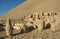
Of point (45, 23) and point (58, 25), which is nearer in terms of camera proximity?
point (58, 25)

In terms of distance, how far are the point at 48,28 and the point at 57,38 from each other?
2.86 metres

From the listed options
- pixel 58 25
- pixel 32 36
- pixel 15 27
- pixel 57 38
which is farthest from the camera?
pixel 15 27

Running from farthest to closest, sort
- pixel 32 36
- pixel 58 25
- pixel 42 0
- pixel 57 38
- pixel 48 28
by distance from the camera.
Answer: pixel 42 0 < pixel 48 28 < pixel 58 25 < pixel 32 36 < pixel 57 38

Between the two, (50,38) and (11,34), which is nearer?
(50,38)

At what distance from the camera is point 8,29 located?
1260 cm

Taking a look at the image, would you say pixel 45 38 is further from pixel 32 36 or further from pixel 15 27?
pixel 15 27

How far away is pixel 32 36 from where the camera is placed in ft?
39.3

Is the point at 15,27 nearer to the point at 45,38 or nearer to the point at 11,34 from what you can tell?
the point at 11,34

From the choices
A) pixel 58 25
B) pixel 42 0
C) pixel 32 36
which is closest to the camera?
pixel 32 36

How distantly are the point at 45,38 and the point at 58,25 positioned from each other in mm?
1902

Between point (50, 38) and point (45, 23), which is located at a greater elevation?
point (45, 23)

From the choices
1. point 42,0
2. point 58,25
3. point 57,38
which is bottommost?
point 57,38

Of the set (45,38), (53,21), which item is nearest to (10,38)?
(45,38)

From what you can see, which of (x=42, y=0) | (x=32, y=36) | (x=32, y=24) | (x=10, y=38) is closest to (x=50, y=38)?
(x=32, y=36)
